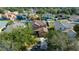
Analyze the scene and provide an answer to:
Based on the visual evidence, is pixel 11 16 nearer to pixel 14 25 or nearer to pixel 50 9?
pixel 14 25

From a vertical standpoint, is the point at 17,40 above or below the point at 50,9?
below

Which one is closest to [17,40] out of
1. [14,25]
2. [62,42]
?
[14,25]

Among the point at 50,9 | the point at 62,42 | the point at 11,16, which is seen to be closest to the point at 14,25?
the point at 11,16

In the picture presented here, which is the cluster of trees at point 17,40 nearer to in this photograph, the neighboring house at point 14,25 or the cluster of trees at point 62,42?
the neighboring house at point 14,25

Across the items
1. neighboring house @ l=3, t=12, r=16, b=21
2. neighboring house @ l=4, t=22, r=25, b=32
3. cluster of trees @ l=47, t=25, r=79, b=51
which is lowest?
cluster of trees @ l=47, t=25, r=79, b=51

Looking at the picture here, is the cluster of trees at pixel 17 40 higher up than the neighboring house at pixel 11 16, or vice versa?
the neighboring house at pixel 11 16

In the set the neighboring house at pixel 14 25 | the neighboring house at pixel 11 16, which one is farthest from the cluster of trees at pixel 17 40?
the neighboring house at pixel 11 16

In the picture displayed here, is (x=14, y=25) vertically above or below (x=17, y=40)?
above

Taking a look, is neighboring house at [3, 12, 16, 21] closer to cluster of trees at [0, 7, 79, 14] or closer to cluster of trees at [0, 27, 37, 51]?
cluster of trees at [0, 7, 79, 14]

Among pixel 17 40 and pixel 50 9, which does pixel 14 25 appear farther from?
pixel 50 9

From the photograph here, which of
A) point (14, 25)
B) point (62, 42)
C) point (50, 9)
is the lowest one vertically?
point (62, 42)

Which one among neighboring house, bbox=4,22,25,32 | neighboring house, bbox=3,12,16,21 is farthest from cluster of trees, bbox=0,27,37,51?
neighboring house, bbox=3,12,16,21
